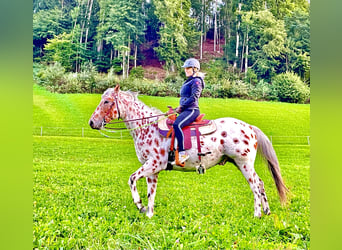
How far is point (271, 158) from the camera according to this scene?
5.50 m

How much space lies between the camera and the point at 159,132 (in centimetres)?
527

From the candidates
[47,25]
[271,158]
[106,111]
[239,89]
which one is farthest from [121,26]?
[271,158]

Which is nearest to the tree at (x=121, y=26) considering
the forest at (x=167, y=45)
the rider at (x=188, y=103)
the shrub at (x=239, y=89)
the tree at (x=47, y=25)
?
the forest at (x=167, y=45)

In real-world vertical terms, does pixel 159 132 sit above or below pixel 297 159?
above

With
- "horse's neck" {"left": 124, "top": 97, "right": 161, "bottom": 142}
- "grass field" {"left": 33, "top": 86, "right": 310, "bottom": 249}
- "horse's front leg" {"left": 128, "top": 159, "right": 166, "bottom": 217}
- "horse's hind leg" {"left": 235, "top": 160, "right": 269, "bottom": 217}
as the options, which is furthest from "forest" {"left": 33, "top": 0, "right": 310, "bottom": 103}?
"horse's front leg" {"left": 128, "top": 159, "right": 166, "bottom": 217}

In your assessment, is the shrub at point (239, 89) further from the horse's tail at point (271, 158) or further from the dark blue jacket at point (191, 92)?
the dark blue jacket at point (191, 92)

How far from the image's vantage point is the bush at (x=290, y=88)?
20.6 feet

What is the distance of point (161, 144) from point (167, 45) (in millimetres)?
2165

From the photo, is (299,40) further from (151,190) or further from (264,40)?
(151,190)

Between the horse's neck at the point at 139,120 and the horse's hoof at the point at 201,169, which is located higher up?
the horse's neck at the point at 139,120

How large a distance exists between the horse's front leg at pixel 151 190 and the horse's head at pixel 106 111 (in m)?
1.17
